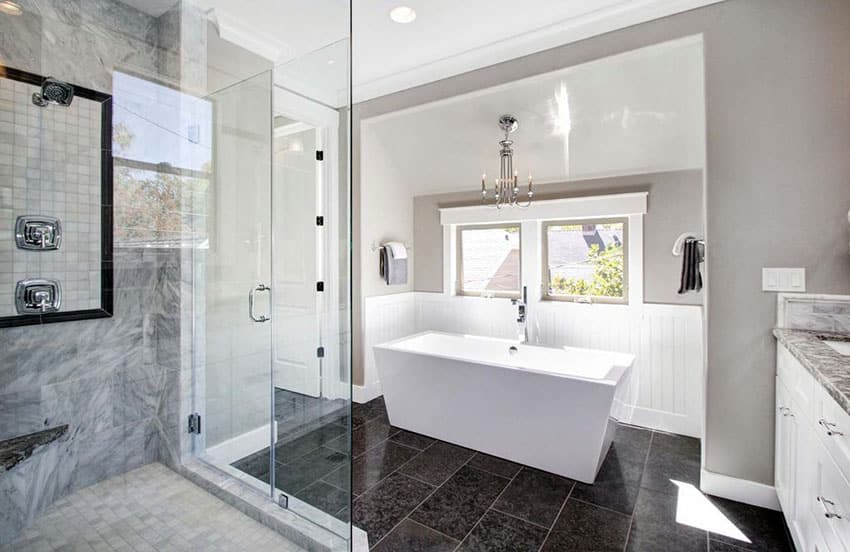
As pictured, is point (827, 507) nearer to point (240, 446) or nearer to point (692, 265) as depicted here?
point (692, 265)

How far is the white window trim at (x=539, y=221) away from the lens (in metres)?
3.33

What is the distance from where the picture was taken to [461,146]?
3.75 metres

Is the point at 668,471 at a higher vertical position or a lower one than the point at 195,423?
lower

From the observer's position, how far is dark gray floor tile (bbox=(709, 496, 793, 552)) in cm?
187

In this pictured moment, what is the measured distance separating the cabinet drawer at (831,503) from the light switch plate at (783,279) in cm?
99

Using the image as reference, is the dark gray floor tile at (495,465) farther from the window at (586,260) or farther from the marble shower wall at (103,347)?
the marble shower wall at (103,347)

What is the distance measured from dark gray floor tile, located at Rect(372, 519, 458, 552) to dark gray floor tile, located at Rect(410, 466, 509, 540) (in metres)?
0.05

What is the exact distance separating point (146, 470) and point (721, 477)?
123 inches

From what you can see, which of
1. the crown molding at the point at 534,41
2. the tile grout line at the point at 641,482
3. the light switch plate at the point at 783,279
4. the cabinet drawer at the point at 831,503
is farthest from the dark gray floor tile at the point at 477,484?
the crown molding at the point at 534,41

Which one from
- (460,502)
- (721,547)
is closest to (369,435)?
(460,502)

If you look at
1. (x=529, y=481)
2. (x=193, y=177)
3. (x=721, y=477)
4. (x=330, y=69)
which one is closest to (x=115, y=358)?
(x=193, y=177)

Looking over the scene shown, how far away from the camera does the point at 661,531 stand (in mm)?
1999

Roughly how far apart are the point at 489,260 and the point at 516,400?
6.10 ft

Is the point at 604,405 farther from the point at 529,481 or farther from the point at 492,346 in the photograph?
the point at 492,346
